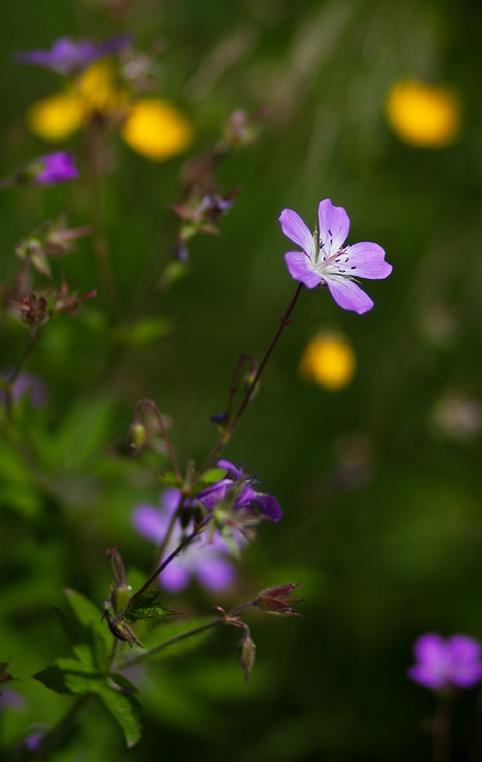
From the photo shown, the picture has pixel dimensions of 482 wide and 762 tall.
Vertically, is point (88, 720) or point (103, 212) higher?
point (103, 212)

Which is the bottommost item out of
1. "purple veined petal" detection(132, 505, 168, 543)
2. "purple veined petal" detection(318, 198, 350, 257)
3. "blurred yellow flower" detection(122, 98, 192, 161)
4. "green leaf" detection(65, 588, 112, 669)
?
"purple veined petal" detection(132, 505, 168, 543)

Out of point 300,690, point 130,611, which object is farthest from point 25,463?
point 300,690

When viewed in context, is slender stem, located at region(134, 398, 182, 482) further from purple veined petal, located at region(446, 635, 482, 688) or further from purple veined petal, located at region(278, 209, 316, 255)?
purple veined petal, located at region(446, 635, 482, 688)

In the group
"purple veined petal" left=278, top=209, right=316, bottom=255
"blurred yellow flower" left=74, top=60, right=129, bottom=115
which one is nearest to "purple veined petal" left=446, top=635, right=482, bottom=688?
"purple veined petal" left=278, top=209, right=316, bottom=255

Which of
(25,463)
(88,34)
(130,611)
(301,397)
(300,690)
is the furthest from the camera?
(88,34)

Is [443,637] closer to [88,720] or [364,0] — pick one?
[88,720]

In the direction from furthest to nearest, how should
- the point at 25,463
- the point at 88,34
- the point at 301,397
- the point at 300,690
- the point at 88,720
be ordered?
the point at 88,34, the point at 301,397, the point at 300,690, the point at 88,720, the point at 25,463

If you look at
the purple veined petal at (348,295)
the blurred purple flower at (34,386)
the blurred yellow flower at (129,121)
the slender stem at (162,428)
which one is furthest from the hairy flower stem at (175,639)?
the blurred yellow flower at (129,121)
